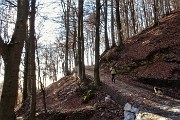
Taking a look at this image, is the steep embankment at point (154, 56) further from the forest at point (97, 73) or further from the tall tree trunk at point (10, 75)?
the tall tree trunk at point (10, 75)

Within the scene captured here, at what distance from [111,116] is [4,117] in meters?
9.38

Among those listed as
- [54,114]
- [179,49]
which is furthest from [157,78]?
[54,114]

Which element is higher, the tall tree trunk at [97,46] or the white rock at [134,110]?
the tall tree trunk at [97,46]

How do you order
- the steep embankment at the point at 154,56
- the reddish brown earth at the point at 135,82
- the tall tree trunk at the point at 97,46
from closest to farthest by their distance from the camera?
the reddish brown earth at the point at 135,82 < the tall tree trunk at the point at 97,46 < the steep embankment at the point at 154,56

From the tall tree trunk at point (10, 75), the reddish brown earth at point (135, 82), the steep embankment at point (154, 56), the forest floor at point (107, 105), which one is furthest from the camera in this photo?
the steep embankment at point (154, 56)

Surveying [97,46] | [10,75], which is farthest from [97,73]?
[10,75]

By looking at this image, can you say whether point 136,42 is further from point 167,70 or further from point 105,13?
point 167,70

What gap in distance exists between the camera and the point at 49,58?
6000 cm

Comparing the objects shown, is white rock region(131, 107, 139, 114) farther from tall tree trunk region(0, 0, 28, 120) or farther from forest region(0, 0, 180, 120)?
tall tree trunk region(0, 0, 28, 120)

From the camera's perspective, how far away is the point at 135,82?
19484 mm

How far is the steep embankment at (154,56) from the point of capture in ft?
62.5

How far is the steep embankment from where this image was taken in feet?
62.5

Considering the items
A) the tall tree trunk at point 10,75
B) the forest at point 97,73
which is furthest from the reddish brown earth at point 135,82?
the tall tree trunk at point 10,75

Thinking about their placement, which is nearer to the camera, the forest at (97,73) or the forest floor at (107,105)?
the forest at (97,73)
